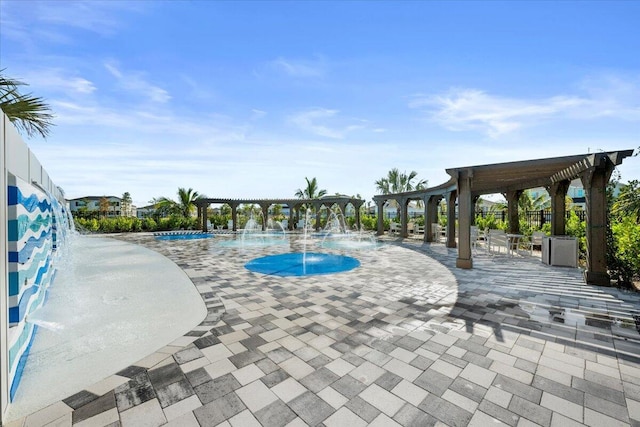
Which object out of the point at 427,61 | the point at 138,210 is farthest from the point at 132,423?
the point at 138,210

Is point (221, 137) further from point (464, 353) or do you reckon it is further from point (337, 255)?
point (464, 353)

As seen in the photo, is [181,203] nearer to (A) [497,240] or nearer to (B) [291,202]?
(B) [291,202]

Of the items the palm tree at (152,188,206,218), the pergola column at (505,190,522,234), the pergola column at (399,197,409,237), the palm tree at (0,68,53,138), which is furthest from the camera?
the palm tree at (152,188,206,218)

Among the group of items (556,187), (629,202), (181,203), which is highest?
(181,203)

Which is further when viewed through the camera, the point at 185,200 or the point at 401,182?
the point at 401,182

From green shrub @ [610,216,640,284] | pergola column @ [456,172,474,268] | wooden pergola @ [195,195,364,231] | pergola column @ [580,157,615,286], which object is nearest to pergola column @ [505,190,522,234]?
pergola column @ [456,172,474,268]

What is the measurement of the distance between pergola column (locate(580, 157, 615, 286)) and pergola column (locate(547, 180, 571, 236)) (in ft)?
10.1

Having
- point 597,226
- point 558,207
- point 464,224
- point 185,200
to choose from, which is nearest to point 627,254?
point 597,226

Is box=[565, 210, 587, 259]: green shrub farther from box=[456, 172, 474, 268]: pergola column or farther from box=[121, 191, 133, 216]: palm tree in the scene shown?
box=[121, 191, 133, 216]: palm tree

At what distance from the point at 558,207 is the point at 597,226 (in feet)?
10.7

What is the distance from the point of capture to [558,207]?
28.1 feet

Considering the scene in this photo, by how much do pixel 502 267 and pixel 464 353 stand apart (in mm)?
5840

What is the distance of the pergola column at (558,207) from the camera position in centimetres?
848

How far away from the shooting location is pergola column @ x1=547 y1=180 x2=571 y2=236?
8.48 m
